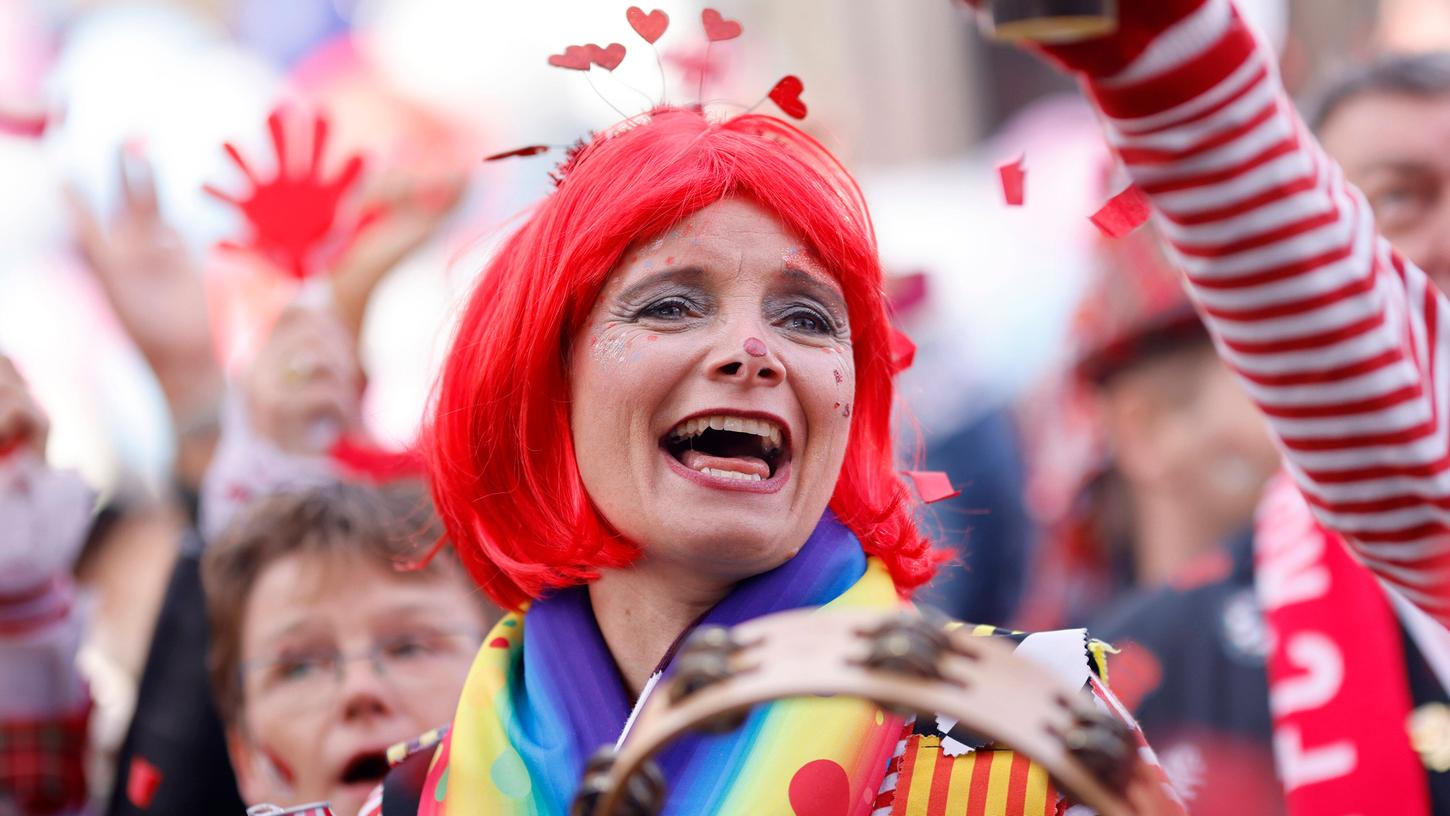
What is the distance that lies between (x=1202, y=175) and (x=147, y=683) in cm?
229

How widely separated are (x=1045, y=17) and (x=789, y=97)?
0.78 meters

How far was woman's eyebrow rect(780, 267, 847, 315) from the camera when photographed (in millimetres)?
2004

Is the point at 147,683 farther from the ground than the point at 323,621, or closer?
closer

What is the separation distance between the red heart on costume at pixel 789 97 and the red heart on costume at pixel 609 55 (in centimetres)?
19

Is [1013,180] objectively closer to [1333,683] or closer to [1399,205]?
[1399,205]

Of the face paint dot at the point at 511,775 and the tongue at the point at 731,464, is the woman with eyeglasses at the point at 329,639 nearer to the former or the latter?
the face paint dot at the point at 511,775

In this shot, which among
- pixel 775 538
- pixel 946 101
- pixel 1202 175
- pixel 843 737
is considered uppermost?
pixel 1202 175

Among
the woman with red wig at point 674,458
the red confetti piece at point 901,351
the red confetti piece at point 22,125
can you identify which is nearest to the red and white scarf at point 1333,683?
the woman with red wig at point 674,458

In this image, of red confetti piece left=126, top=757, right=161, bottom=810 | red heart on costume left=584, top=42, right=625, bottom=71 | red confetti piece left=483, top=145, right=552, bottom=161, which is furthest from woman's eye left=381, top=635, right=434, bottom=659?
red heart on costume left=584, top=42, right=625, bottom=71

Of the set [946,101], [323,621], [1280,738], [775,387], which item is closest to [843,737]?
[775,387]

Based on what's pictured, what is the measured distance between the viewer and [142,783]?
3.06 metres

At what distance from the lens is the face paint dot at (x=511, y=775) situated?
75.2 inches

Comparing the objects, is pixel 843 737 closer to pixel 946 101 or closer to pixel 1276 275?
pixel 1276 275

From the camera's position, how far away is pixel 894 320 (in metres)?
2.41
